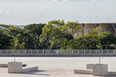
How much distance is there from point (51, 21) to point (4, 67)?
35.9 metres

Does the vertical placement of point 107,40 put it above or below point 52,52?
above

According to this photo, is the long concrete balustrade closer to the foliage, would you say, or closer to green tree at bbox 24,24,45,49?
the foliage

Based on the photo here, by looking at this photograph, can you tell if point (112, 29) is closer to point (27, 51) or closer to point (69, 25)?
point (69, 25)

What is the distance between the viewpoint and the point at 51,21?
63.5 metres

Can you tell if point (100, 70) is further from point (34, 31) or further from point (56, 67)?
Result: point (34, 31)

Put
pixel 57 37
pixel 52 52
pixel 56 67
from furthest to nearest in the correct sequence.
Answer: pixel 57 37, pixel 52 52, pixel 56 67

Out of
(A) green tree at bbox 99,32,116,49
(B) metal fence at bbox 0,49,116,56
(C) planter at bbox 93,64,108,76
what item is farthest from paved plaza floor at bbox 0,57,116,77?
(A) green tree at bbox 99,32,116,49

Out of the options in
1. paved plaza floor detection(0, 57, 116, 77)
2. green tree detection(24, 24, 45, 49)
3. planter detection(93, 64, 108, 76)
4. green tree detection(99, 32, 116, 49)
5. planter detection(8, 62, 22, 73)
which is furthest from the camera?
green tree detection(24, 24, 45, 49)

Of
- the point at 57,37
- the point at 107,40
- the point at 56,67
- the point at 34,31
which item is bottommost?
the point at 56,67

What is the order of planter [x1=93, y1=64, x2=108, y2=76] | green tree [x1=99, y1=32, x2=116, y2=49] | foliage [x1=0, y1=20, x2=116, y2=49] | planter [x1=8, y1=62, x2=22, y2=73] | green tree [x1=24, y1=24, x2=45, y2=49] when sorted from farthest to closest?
green tree [x1=24, y1=24, x2=45, y2=49], green tree [x1=99, y1=32, x2=116, y2=49], foliage [x1=0, y1=20, x2=116, y2=49], planter [x1=8, y1=62, x2=22, y2=73], planter [x1=93, y1=64, x2=108, y2=76]

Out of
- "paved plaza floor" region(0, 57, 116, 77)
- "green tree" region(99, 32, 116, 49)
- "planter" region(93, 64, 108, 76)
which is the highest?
"green tree" region(99, 32, 116, 49)

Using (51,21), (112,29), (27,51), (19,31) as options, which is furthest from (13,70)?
(112,29)

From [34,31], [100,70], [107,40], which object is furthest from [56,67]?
[34,31]

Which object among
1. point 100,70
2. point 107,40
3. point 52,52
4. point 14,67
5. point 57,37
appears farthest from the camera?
point 107,40
